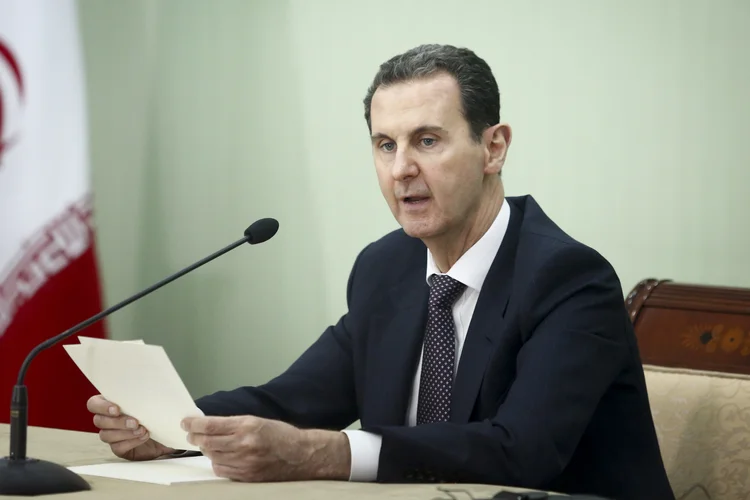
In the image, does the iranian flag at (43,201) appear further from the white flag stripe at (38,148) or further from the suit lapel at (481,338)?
the suit lapel at (481,338)

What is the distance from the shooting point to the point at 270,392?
2.16 m

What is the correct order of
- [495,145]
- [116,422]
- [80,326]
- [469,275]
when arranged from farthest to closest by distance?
[495,145], [469,275], [116,422], [80,326]

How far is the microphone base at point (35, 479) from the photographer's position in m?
1.40

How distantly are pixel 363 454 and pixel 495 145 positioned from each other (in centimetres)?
81

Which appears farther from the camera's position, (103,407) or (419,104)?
(419,104)

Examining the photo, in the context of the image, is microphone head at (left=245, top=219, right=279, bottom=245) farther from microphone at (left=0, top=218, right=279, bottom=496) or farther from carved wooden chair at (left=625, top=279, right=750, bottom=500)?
carved wooden chair at (left=625, top=279, right=750, bottom=500)

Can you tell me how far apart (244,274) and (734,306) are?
1.97 metres

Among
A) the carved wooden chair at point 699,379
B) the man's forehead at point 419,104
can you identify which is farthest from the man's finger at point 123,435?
the carved wooden chair at point 699,379

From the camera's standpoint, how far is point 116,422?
1.79 metres

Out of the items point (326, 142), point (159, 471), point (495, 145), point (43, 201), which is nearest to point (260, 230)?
point (159, 471)

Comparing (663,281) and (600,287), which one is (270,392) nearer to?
(600,287)

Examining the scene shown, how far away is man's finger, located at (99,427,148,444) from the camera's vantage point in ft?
5.82

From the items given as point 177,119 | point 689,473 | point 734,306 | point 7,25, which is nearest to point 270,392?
point 689,473

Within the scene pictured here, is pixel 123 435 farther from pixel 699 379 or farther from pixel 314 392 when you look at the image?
pixel 699 379
